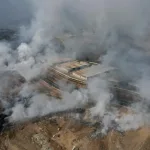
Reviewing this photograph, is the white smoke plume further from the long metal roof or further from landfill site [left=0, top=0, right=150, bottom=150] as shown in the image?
the long metal roof

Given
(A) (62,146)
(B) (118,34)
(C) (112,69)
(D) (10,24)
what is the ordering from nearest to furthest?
1. (A) (62,146)
2. (C) (112,69)
3. (B) (118,34)
4. (D) (10,24)

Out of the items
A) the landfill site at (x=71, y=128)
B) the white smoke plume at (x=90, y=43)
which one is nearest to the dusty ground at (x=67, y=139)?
the landfill site at (x=71, y=128)

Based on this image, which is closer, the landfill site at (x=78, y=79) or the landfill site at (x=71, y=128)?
the landfill site at (x=71, y=128)

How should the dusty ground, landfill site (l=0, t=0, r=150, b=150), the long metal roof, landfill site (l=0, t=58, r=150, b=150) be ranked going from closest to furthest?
the dusty ground → landfill site (l=0, t=58, r=150, b=150) → landfill site (l=0, t=0, r=150, b=150) → the long metal roof

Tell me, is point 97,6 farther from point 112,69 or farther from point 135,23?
point 112,69

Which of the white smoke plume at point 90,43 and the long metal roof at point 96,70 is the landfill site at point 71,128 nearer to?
the white smoke plume at point 90,43

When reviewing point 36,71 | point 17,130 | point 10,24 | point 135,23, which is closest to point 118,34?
point 135,23

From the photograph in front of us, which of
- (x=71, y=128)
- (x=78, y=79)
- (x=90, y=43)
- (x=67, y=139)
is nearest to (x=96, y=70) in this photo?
(x=78, y=79)

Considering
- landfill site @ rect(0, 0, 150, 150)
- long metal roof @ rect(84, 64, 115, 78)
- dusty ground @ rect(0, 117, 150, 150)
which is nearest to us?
dusty ground @ rect(0, 117, 150, 150)

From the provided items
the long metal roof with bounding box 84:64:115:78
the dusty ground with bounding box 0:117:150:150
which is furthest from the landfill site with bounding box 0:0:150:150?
the long metal roof with bounding box 84:64:115:78
